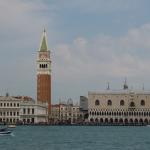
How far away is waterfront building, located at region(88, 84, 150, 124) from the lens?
17238 cm

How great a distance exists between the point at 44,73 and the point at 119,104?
1885 cm

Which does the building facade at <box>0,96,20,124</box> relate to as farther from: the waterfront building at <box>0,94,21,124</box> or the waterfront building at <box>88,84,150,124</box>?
the waterfront building at <box>88,84,150,124</box>

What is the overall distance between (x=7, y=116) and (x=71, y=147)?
99.2m

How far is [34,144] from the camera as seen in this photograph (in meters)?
70.5

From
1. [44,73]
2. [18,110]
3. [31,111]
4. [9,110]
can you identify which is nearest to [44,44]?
[44,73]

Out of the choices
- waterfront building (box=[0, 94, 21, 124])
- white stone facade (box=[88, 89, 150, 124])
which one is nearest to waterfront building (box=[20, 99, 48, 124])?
waterfront building (box=[0, 94, 21, 124])

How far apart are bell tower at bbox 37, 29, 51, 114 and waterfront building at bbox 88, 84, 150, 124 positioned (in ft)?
32.5

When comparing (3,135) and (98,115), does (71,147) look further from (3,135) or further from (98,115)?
(98,115)

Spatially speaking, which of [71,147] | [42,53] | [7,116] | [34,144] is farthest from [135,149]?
[42,53]

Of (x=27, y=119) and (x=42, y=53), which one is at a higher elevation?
(x=42, y=53)

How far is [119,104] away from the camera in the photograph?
17325 cm

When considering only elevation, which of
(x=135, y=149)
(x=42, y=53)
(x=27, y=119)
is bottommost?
(x=135, y=149)

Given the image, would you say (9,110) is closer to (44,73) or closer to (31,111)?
(31,111)

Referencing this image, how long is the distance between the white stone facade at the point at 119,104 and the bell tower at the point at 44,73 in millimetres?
9916
